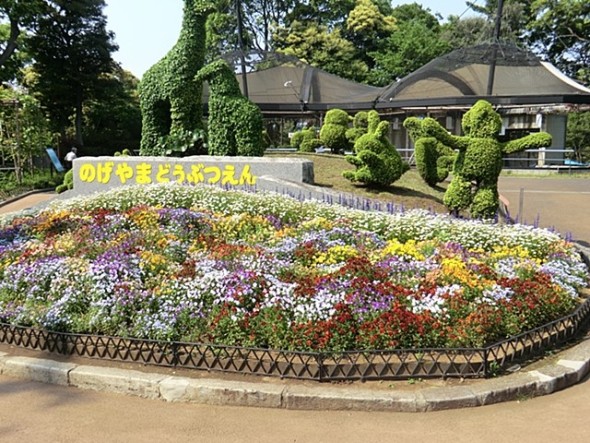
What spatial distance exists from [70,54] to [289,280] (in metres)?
29.6

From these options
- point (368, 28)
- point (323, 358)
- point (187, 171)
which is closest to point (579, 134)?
point (368, 28)

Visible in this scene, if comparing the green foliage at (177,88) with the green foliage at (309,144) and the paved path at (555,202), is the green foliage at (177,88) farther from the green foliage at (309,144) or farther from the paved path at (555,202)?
the paved path at (555,202)

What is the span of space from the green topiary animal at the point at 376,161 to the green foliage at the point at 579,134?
23634 mm

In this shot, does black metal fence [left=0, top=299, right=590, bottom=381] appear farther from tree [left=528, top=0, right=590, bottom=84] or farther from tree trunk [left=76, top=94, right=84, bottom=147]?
tree [left=528, top=0, right=590, bottom=84]

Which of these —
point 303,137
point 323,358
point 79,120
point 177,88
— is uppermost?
point 79,120

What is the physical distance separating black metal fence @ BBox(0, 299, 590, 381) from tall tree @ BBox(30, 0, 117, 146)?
28.7 metres

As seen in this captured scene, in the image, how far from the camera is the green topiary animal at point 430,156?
396 inches

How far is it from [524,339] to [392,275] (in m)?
1.39

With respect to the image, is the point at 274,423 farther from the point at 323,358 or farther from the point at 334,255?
the point at 334,255

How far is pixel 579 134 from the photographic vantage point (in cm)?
3070

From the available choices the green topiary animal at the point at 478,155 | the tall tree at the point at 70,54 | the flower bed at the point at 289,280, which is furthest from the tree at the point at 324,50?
the flower bed at the point at 289,280

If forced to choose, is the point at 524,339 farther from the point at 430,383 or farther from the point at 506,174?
the point at 506,174

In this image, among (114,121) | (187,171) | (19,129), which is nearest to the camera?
(187,171)

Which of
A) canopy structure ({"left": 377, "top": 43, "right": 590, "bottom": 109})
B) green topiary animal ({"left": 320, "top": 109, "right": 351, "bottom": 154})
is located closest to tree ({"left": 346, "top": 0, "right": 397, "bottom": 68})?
canopy structure ({"left": 377, "top": 43, "right": 590, "bottom": 109})
